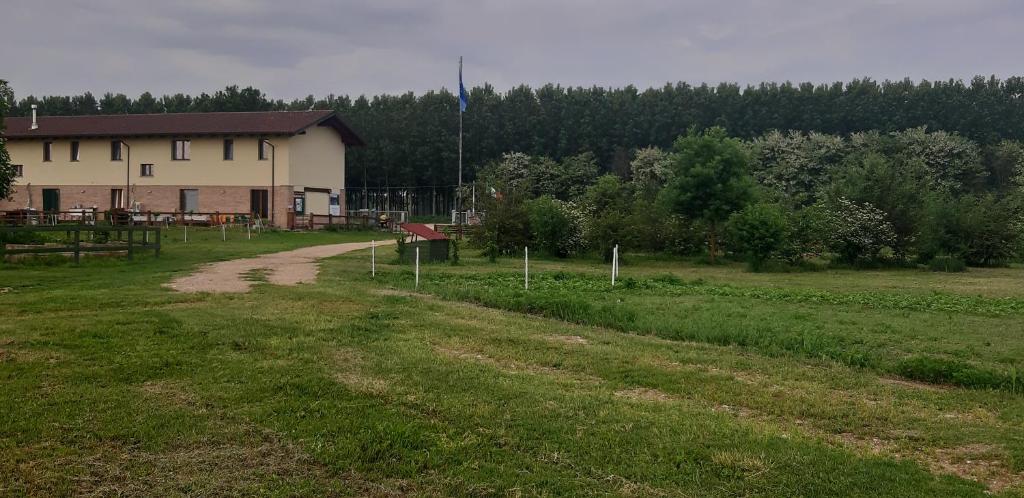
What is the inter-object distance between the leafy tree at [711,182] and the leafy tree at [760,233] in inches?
140

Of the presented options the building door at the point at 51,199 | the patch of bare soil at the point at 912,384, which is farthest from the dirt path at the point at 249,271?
the building door at the point at 51,199

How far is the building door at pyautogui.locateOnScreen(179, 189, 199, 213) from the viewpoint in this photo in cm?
5053

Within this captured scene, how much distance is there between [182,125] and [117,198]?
242 inches

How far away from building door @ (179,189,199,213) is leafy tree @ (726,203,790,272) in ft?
113

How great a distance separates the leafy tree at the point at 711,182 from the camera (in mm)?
31578

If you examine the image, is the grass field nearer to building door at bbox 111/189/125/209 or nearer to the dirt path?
the dirt path

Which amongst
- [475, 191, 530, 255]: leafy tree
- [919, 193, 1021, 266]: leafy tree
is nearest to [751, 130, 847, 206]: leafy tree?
[919, 193, 1021, 266]: leafy tree

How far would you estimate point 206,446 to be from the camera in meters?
5.88

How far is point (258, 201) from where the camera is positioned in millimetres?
49438

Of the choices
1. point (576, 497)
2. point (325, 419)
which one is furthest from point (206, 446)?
point (576, 497)

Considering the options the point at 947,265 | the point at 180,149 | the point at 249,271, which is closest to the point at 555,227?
the point at 249,271

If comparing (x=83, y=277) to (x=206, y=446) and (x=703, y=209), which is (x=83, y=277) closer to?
(x=206, y=446)

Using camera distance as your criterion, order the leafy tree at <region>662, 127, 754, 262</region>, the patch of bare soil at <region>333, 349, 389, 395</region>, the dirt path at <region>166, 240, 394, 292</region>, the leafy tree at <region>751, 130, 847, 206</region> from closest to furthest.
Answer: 1. the patch of bare soil at <region>333, 349, 389, 395</region>
2. the dirt path at <region>166, 240, 394, 292</region>
3. the leafy tree at <region>662, 127, 754, 262</region>
4. the leafy tree at <region>751, 130, 847, 206</region>

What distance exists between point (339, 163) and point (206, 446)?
50.7 meters
